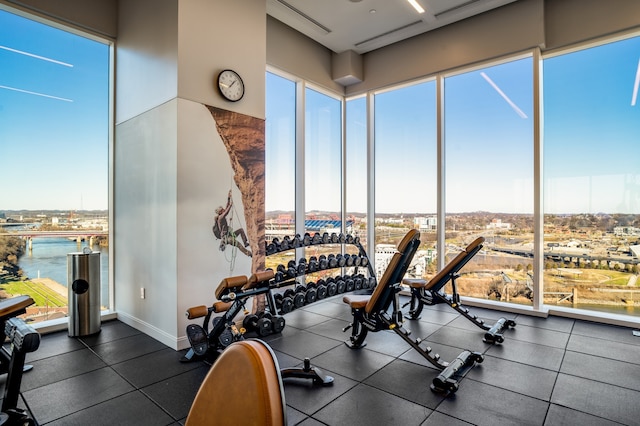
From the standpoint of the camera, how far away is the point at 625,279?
14.1 feet

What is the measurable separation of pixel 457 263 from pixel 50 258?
4.64 m

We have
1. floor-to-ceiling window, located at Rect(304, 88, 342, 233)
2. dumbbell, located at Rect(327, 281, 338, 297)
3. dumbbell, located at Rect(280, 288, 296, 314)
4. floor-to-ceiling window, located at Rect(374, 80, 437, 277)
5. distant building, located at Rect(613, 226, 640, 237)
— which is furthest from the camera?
floor-to-ceiling window, located at Rect(304, 88, 342, 233)

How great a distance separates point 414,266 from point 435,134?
2.15 m

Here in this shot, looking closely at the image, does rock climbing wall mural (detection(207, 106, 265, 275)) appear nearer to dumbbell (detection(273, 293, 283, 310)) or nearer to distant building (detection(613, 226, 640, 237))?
dumbbell (detection(273, 293, 283, 310))

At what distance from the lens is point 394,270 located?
3.04m

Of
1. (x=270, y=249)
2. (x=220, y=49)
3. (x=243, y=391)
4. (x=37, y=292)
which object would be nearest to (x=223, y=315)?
(x=270, y=249)

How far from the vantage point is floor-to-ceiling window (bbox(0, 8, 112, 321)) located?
12.5 ft

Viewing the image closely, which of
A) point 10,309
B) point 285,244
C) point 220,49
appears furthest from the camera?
point 285,244

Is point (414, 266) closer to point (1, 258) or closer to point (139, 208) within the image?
point (139, 208)

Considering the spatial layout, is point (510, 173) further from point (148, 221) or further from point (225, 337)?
point (148, 221)

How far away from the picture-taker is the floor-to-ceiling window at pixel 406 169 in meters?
5.64

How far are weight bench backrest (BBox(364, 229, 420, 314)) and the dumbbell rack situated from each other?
3.60 ft

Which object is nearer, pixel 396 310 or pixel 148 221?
pixel 396 310

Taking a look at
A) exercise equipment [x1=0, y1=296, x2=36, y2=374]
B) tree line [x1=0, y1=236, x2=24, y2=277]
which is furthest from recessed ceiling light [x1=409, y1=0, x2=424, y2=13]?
tree line [x1=0, y1=236, x2=24, y2=277]
